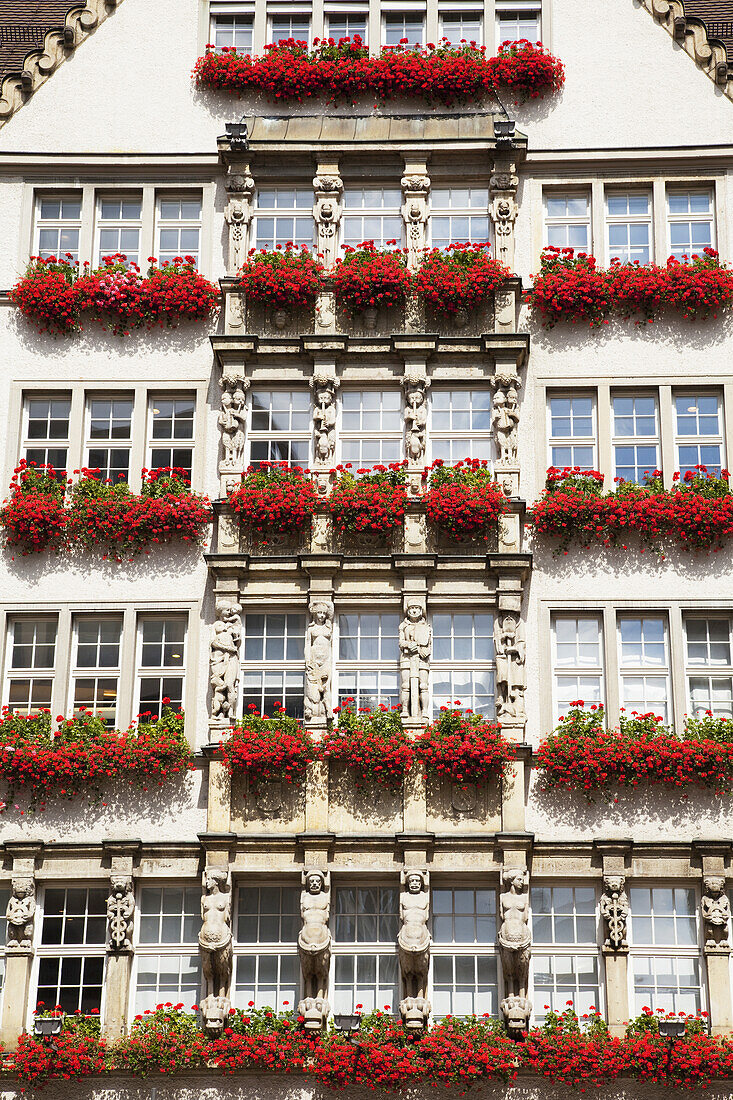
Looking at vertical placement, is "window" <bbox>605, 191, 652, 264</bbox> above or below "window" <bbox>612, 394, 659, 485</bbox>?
above

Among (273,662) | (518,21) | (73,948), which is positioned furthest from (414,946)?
(518,21)

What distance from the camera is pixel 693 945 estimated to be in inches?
771

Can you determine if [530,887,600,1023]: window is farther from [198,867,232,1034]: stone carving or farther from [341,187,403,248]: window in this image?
[341,187,403,248]: window

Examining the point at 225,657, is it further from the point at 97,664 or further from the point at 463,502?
the point at 463,502

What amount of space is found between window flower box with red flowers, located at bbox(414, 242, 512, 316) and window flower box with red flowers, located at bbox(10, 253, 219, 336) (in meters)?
2.67

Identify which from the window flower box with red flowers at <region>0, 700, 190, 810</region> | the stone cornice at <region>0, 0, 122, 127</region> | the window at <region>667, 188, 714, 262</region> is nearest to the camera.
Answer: the window flower box with red flowers at <region>0, 700, 190, 810</region>

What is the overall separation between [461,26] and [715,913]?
11.9 m

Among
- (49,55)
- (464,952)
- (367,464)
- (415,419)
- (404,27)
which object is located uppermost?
(404,27)

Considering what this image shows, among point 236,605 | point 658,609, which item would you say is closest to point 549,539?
point 658,609

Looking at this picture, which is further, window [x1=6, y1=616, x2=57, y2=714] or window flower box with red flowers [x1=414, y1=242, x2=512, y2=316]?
window flower box with red flowers [x1=414, y1=242, x2=512, y2=316]

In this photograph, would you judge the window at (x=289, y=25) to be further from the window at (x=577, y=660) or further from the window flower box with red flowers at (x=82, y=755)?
the window flower box with red flowers at (x=82, y=755)

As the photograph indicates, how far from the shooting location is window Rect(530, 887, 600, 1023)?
19469 mm

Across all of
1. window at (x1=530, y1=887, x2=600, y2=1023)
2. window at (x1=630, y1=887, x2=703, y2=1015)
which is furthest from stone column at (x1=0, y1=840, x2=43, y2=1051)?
window at (x1=630, y1=887, x2=703, y2=1015)

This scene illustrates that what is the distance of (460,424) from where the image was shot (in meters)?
21.6
